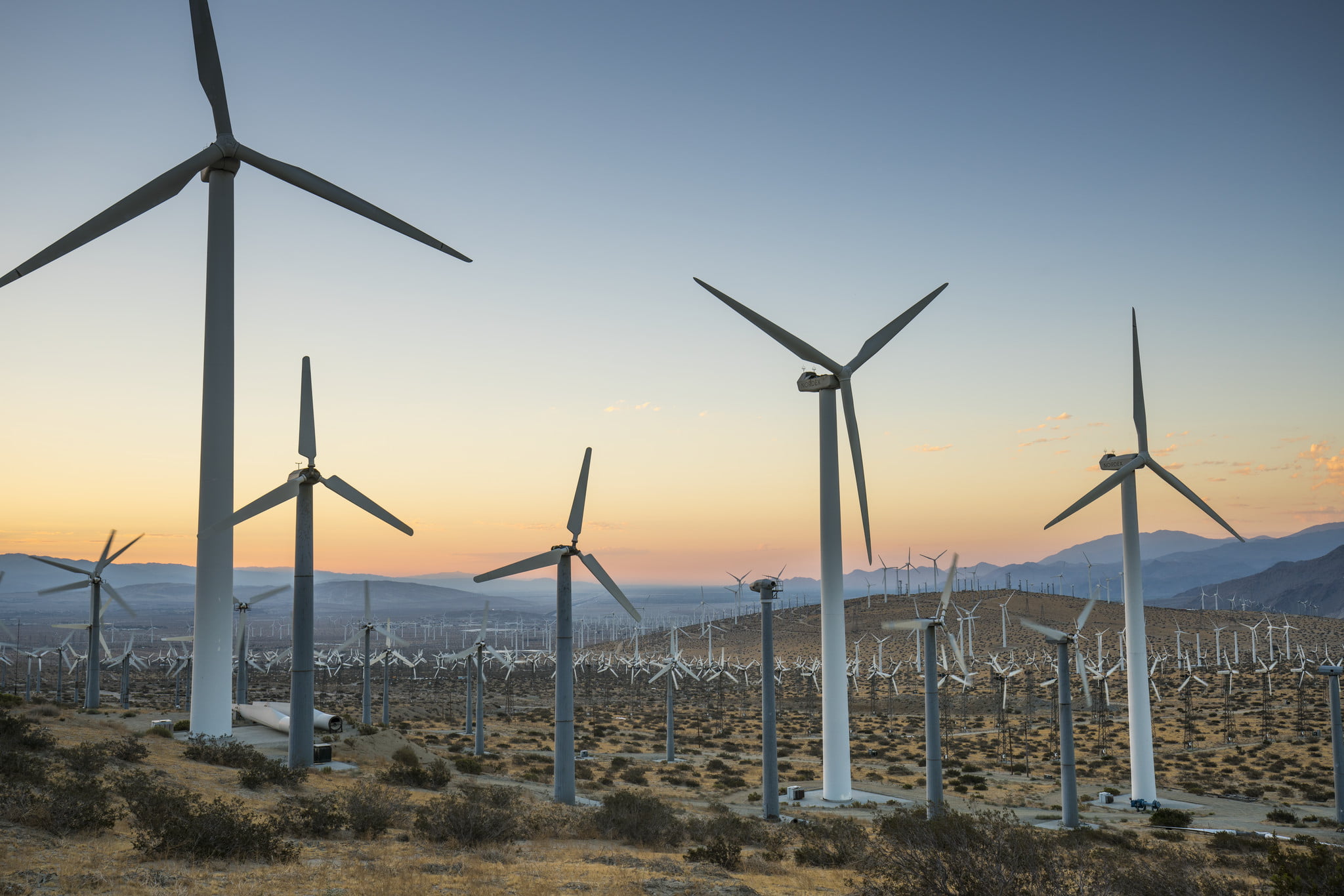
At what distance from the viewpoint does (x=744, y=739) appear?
205 ft

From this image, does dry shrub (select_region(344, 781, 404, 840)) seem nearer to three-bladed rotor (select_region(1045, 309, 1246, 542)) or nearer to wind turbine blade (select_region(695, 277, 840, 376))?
wind turbine blade (select_region(695, 277, 840, 376))

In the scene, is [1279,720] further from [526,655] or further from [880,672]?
[526,655]

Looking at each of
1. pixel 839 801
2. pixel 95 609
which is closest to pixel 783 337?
pixel 839 801

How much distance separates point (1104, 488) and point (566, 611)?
25512 millimetres

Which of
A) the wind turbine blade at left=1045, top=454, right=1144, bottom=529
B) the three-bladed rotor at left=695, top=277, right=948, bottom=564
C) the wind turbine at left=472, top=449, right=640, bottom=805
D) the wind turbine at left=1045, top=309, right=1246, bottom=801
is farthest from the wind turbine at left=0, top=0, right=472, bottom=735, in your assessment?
the wind turbine blade at left=1045, top=454, right=1144, bottom=529

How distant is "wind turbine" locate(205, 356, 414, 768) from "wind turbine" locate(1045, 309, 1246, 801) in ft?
92.8

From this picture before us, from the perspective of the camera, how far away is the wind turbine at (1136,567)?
112ft

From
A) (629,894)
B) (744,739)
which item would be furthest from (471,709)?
(629,894)

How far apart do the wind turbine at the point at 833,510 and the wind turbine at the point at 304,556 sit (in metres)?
15.9

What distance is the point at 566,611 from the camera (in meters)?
30.0

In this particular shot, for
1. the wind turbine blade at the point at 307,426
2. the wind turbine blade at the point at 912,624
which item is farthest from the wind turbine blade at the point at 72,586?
the wind turbine blade at the point at 912,624

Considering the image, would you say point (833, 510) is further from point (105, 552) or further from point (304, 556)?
point (105, 552)

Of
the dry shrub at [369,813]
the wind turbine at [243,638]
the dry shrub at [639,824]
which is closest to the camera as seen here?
the dry shrub at [369,813]

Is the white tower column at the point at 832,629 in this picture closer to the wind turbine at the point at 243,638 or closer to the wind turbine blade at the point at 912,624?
the wind turbine blade at the point at 912,624
